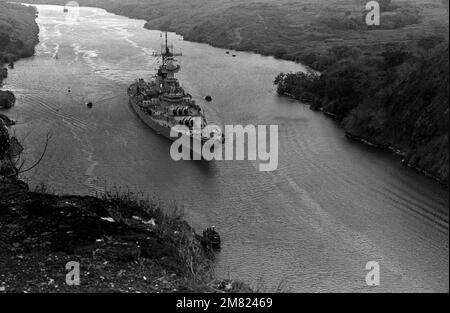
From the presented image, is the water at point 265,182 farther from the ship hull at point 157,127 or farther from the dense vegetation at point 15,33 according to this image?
the dense vegetation at point 15,33

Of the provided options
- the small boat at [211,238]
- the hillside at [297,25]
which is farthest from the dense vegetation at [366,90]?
the small boat at [211,238]

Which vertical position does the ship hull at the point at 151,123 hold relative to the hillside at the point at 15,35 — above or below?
below

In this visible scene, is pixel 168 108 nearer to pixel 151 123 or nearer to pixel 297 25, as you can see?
pixel 151 123

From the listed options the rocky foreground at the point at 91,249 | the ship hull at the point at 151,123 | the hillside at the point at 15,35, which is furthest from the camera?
the hillside at the point at 15,35

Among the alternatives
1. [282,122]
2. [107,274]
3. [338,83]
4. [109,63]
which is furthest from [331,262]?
[109,63]

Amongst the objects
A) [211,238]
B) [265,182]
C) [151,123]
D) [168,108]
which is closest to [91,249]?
[211,238]

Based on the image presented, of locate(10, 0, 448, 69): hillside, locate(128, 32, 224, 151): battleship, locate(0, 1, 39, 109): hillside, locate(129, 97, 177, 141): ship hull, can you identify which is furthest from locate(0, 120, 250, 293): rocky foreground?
locate(10, 0, 448, 69): hillside
